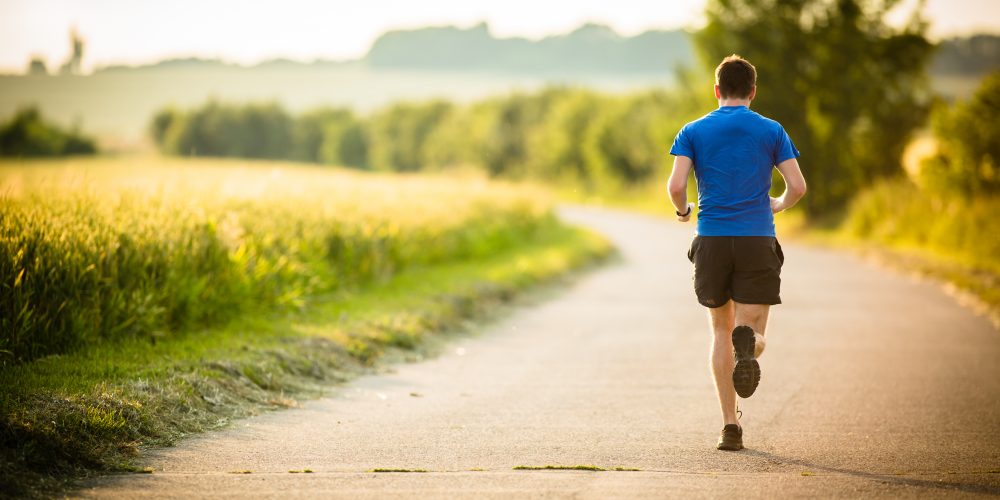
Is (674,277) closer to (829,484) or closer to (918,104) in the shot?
(829,484)

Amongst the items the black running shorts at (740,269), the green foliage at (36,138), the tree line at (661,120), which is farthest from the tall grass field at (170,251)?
the green foliage at (36,138)

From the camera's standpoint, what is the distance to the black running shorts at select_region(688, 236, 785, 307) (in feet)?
19.9

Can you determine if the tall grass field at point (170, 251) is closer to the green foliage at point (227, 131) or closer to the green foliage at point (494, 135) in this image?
the green foliage at point (494, 135)

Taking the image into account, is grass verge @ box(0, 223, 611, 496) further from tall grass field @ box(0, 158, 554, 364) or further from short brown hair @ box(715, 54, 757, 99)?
short brown hair @ box(715, 54, 757, 99)

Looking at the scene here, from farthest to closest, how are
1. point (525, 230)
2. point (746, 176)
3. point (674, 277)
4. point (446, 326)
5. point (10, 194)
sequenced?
point (525, 230)
point (674, 277)
point (446, 326)
point (10, 194)
point (746, 176)

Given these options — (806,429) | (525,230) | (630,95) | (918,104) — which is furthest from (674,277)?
(630,95)

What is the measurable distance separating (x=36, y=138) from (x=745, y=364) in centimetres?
6364

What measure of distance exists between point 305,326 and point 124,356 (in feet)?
9.35

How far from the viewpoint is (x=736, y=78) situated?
6.14m

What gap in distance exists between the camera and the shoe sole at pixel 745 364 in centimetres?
586

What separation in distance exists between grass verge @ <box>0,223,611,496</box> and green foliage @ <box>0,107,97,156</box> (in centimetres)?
5376

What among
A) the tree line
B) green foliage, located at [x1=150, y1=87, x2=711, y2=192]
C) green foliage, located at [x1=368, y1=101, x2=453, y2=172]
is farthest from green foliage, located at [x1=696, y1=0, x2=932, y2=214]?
green foliage, located at [x1=368, y1=101, x2=453, y2=172]

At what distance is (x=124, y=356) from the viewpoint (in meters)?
8.00

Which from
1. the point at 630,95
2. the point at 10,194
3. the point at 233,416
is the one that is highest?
the point at 630,95
